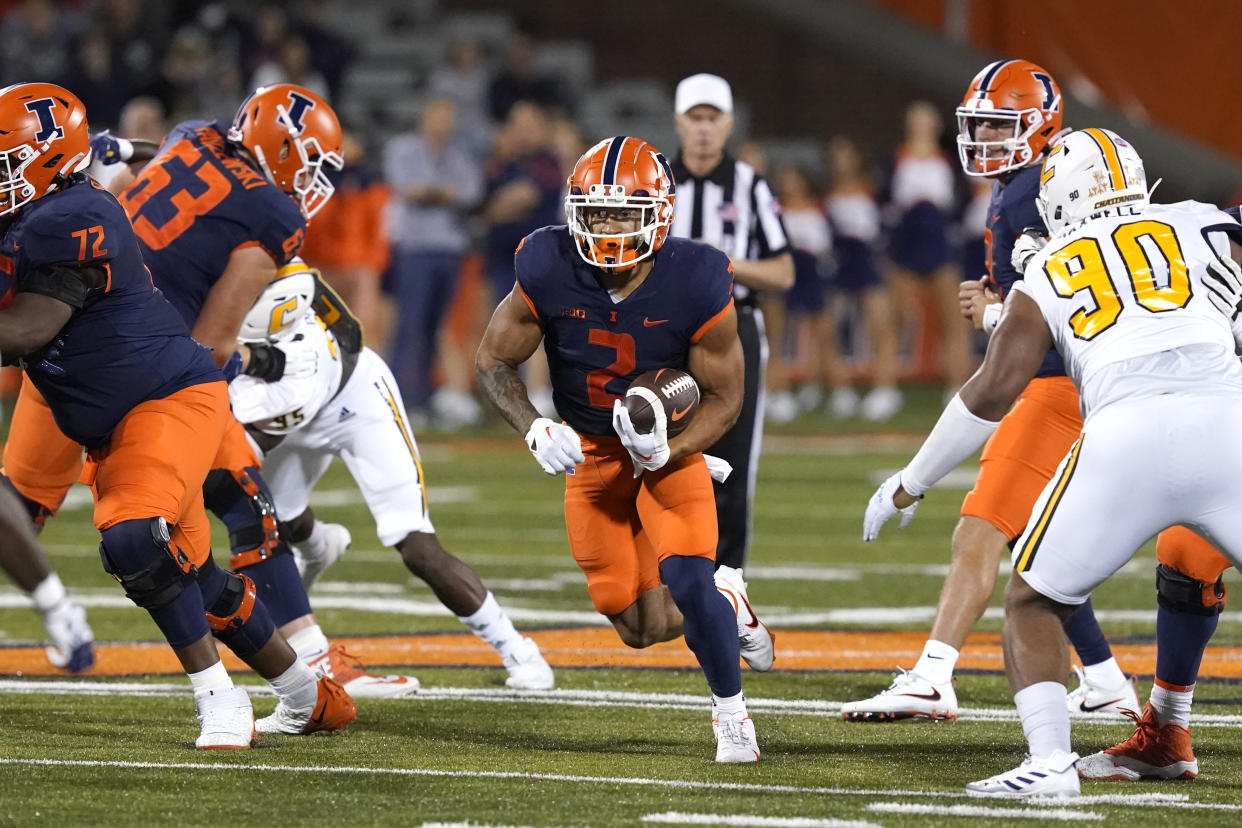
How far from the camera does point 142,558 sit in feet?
15.6

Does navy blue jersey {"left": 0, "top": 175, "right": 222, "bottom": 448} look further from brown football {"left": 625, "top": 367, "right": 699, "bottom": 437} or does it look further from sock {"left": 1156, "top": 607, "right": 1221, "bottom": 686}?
sock {"left": 1156, "top": 607, "right": 1221, "bottom": 686}

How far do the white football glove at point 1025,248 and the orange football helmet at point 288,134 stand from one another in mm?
→ 2083

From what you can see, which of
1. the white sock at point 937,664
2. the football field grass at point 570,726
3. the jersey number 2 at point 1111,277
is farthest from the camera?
the white sock at point 937,664

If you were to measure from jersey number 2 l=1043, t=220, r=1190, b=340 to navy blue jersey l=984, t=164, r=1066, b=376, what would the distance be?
119 cm

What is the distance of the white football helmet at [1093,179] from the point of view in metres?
4.74

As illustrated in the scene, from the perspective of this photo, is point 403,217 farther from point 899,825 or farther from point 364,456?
point 899,825

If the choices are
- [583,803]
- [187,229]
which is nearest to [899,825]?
[583,803]

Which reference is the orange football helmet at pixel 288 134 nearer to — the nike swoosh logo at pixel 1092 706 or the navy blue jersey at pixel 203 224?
the navy blue jersey at pixel 203 224

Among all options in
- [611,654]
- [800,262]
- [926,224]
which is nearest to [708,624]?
[611,654]

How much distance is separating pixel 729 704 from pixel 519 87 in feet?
40.8

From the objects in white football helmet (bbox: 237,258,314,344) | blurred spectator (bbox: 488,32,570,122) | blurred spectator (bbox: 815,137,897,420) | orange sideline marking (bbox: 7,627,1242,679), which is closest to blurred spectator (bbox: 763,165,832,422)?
blurred spectator (bbox: 815,137,897,420)

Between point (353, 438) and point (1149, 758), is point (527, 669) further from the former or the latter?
point (1149, 758)

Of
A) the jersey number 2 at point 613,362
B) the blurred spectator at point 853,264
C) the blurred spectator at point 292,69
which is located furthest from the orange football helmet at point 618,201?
the blurred spectator at point 853,264

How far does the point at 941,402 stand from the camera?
1680cm
